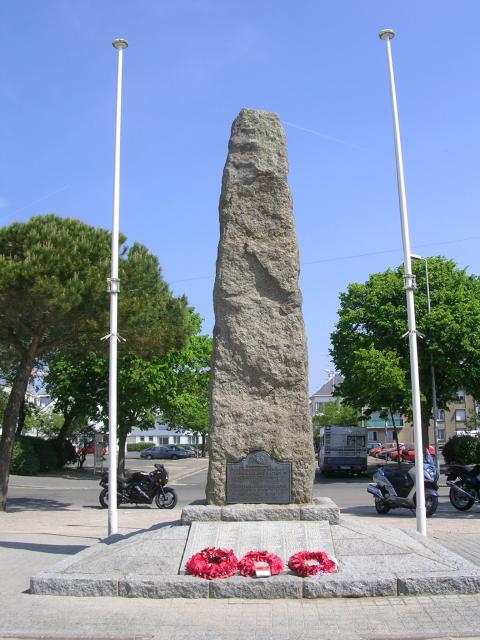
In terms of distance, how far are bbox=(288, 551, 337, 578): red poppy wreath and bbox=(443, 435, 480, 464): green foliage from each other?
102 feet

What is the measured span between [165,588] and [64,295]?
33.2ft

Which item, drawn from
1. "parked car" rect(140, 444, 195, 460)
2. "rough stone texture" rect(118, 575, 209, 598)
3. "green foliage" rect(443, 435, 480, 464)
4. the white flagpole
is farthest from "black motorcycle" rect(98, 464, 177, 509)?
"parked car" rect(140, 444, 195, 460)

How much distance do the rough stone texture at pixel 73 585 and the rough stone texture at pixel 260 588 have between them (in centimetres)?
112

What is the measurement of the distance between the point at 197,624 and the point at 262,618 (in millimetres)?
618

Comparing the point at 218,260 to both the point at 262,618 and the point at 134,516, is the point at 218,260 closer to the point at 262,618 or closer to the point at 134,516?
the point at 262,618

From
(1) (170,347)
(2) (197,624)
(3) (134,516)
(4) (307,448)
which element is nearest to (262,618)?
(2) (197,624)

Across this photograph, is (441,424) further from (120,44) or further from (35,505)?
(120,44)

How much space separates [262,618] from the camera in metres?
6.17

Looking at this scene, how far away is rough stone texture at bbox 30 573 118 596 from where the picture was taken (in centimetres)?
699

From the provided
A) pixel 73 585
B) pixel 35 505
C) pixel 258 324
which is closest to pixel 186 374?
pixel 35 505

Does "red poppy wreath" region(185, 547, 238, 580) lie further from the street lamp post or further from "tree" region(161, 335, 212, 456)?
"tree" region(161, 335, 212, 456)

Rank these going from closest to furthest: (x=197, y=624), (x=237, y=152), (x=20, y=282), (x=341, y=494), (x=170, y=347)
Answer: (x=197, y=624), (x=237, y=152), (x=20, y=282), (x=170, y=347), (x=341, y=494)

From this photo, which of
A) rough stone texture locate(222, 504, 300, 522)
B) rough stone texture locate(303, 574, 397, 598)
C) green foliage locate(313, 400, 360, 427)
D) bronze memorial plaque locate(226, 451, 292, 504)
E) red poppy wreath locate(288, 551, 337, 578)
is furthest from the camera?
green foliage locate(313, 400, 360, 427)

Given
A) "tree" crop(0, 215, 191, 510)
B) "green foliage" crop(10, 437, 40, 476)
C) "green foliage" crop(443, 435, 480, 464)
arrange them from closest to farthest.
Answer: "tree" crop(0, 215, 191, 510) → "green foliage" crop(10, 437, 40, 476) → "green foliage" crop(443, 435, 480, 464)
